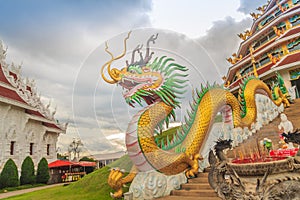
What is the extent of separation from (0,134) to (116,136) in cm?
1300

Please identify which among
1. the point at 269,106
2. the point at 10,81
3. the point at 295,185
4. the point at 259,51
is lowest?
the point at 295,185

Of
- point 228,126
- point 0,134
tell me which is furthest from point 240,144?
point 0,134

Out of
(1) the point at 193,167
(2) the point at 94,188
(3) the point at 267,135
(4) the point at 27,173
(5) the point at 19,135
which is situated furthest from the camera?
(5) the point at 19,135

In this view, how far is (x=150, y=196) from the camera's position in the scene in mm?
4742

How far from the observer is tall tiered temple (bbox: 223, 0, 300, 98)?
15.3m

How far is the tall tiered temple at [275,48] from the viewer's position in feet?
50.3

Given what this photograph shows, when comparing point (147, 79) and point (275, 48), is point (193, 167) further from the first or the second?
point (275, 48)

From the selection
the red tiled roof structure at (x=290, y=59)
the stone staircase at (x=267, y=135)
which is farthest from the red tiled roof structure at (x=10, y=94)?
the red tiled roof structure at (x=290, y=59)

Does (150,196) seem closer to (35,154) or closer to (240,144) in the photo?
(240,144)

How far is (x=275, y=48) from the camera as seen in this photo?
16500mm

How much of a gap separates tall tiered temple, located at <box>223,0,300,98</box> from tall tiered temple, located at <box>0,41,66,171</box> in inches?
575

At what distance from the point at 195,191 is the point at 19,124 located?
558 inches

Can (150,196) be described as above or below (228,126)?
below

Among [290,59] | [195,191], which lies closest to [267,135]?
[195,191]
